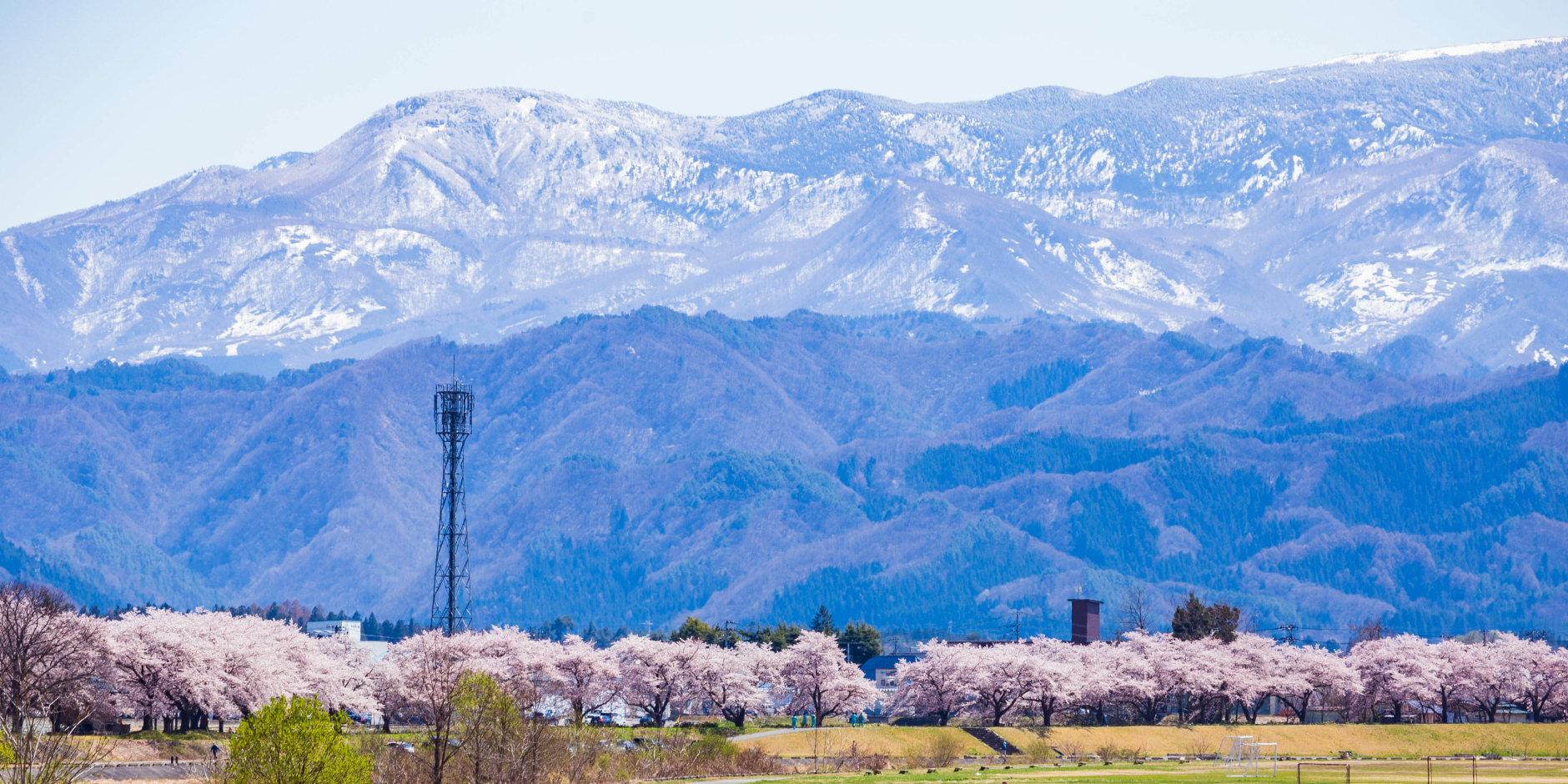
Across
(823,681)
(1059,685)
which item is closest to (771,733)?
(823,681)

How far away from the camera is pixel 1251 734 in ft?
431

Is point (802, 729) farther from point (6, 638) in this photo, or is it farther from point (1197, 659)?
point (6, 638)

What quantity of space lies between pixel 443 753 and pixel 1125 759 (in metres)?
52.3

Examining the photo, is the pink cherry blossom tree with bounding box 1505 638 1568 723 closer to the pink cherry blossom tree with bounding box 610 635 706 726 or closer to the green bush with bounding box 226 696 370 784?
the pink cherry blossom tree with bounding box 610 635 706 726

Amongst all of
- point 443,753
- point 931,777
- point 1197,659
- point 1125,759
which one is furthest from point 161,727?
point 1197,659

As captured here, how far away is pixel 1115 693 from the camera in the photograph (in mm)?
144750

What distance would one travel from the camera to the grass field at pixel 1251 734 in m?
124

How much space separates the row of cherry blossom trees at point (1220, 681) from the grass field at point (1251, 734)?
22.1ft

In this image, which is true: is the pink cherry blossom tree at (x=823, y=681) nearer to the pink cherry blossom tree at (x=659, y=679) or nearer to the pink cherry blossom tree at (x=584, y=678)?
the pink cherry blossom tree at (x=659, y=679)

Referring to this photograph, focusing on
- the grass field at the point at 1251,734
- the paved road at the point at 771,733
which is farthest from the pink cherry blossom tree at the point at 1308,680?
the paved road at the point at 771,733

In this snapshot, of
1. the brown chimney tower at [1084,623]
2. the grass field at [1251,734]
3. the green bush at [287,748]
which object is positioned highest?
the brown chimney tower at [1084,623]

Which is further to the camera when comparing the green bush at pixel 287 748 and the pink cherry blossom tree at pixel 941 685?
the pink cherry blossom tree at pixel 941 685

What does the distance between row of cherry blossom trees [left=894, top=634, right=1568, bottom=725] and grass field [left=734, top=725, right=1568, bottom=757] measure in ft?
22.1

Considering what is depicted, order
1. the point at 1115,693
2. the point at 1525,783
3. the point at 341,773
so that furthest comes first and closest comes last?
the point at 1115,693, the point at 1525,783, the point at 341,773
